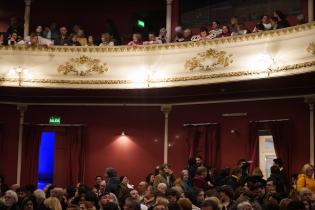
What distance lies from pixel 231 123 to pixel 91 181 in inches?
184

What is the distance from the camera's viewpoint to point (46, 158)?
1755cm

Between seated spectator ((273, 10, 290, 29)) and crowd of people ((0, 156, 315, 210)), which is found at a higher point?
seated spectator ((273, 10, 290, 29))

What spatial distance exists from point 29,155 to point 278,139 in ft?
24.7

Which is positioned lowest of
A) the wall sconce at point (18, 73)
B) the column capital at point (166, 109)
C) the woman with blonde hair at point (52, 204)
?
the woman with blonde hair at point (52, 204)

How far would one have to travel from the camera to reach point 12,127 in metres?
15.4

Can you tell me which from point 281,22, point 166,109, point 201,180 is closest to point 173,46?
point 166,109

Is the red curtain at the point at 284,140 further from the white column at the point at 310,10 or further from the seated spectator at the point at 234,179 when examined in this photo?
the seated spectator at the point at 234,179

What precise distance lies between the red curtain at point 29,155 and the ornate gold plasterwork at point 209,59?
540 cm

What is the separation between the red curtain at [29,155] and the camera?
15406mm

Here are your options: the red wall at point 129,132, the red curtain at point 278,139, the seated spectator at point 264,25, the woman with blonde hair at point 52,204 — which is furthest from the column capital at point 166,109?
the woman with blonde hair at point 52,204

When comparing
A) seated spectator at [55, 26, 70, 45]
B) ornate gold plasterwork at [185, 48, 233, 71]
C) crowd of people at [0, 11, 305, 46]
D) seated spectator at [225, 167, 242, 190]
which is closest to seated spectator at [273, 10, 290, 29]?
crowd of people at [0, 11, 305, 46]

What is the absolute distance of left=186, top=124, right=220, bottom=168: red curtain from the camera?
13.7 m

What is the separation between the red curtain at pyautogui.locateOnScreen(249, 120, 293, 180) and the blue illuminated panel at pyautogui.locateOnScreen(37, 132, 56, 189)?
7312mm

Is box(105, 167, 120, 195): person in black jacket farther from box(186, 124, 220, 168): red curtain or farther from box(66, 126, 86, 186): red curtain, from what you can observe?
box(66, 126, 86, 186): red curtain
